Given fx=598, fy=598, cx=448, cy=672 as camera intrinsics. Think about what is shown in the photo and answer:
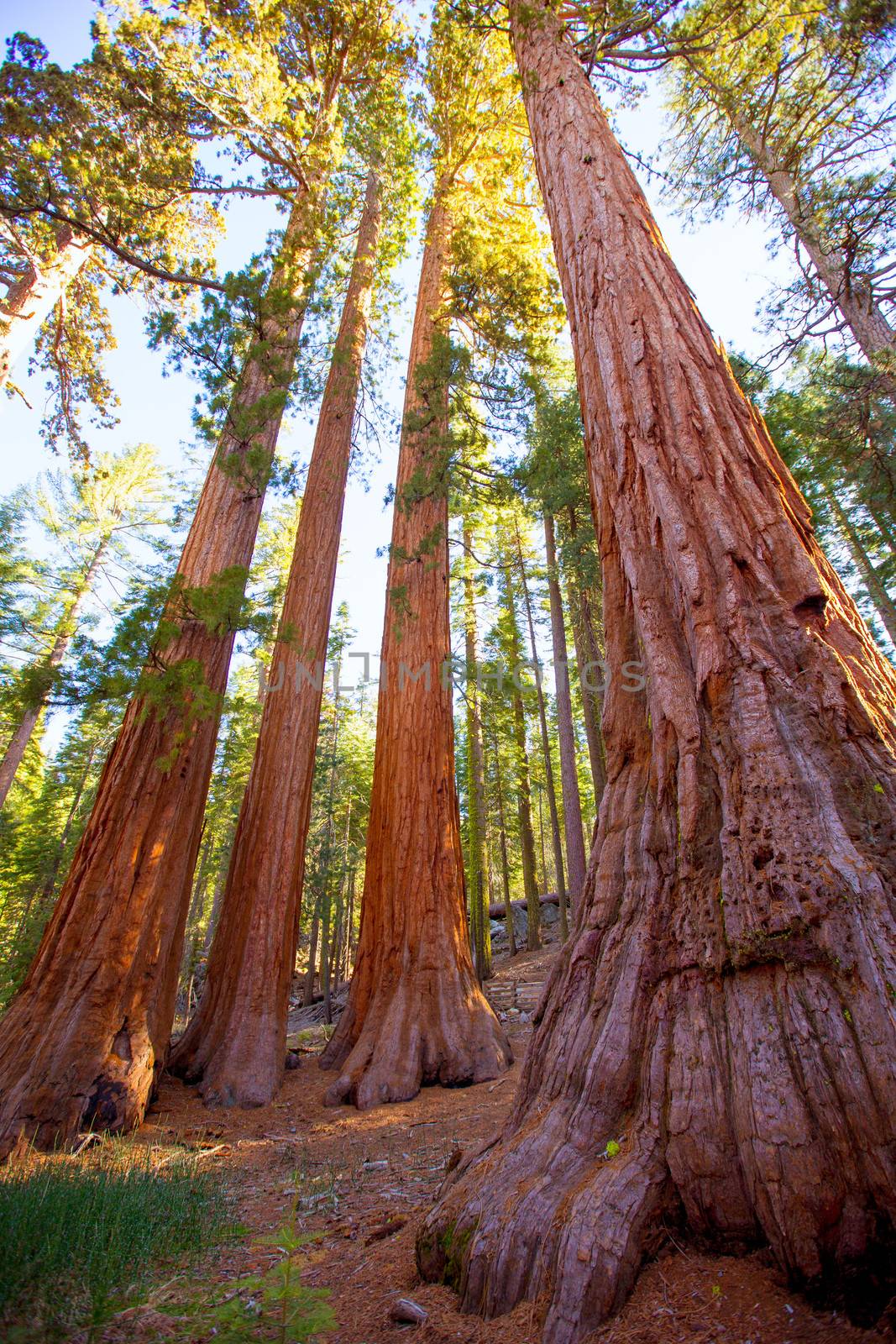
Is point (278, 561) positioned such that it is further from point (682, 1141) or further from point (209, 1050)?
point (682, 1141)

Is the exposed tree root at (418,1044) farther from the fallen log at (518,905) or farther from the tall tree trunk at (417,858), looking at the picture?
the fallen log at (518,905)

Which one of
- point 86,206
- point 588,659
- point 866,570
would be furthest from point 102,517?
point 866,570

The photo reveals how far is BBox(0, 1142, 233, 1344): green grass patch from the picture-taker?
144 cm

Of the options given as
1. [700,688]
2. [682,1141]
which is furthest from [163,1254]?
[700,688]

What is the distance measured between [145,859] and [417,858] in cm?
265

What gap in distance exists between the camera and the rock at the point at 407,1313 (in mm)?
1709

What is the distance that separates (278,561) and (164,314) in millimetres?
10268

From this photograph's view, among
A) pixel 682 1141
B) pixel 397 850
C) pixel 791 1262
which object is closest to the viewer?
pixel 791 1262

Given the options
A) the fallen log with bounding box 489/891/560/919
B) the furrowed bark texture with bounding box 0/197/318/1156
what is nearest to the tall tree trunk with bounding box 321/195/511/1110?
the furrowed bark texture with bounding box 0/197/318/1156

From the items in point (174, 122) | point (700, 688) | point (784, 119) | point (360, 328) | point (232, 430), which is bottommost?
point (700, 688)

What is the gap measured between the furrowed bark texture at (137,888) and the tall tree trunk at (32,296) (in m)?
5.24

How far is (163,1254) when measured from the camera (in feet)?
7.14

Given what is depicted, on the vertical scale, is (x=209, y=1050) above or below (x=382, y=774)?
below

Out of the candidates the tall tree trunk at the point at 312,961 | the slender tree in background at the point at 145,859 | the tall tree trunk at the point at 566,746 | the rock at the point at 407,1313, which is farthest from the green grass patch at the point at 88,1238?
the tall tree trunk at the point at 312,961
